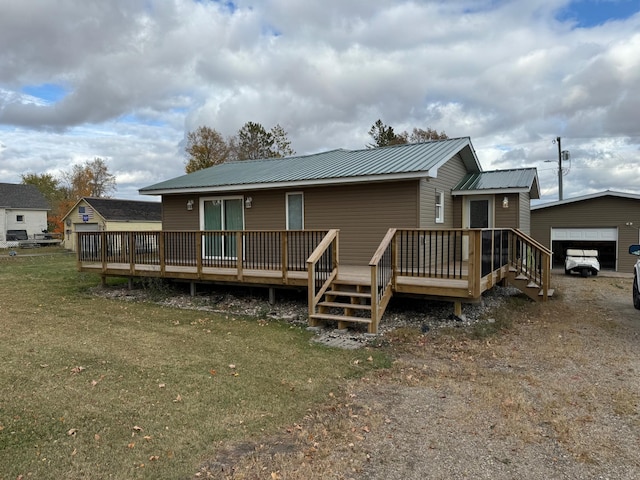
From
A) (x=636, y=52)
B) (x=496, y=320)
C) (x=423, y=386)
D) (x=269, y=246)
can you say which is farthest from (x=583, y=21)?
(x=423, y=386)

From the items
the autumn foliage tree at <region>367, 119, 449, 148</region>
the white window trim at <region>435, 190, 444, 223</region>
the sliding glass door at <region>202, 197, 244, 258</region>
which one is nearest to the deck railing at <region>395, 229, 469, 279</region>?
the white window trim at <region>435, 190, 444, 223</region>

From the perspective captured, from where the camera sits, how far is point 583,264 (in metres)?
16.0

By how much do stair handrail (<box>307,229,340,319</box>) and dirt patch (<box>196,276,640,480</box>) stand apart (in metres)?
1.53

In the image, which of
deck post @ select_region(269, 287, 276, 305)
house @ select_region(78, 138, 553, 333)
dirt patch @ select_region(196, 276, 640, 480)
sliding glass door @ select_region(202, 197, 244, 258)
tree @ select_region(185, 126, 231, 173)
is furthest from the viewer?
tree @ select_region(185, 126, 231, 173)

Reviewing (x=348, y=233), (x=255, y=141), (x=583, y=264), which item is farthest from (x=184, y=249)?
(x=255, y=141)

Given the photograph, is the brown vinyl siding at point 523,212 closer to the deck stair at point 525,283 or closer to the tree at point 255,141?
the deck stair at point 525,283

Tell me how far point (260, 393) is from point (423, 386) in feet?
6.03

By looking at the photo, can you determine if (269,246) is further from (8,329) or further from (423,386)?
(423,386)

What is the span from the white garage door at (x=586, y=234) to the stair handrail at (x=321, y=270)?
1512 centimetres

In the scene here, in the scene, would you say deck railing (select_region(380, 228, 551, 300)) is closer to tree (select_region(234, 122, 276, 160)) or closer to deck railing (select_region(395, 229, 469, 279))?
deck railing (select_region(395, 229, 469, 279))

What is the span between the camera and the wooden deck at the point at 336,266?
23.6ft

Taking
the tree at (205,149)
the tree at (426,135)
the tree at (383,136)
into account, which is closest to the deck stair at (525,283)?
the tree at (383,136)

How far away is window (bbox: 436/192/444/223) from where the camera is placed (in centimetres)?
1074

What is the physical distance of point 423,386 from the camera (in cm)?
480
